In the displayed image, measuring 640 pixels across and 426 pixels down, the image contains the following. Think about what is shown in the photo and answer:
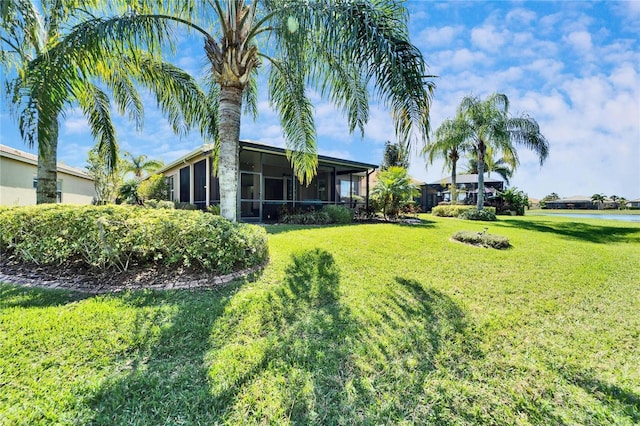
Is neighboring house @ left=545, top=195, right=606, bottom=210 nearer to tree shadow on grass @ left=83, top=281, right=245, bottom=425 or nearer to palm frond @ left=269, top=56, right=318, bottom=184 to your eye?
palm frond @ left=269, top=56, right=318, bottom=184

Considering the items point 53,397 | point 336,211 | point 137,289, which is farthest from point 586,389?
point 336,211

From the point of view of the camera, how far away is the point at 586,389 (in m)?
2.53

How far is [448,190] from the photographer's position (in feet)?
103

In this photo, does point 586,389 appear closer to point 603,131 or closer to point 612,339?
point 612,339

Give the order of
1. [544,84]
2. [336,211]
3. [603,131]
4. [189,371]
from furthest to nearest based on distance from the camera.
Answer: [603,131] → [336,211] → [544,84] → [189,371]

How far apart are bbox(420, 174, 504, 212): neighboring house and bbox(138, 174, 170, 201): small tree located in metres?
25.7

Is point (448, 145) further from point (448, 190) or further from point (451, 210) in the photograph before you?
point (448, 190)

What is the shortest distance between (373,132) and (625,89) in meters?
11.3

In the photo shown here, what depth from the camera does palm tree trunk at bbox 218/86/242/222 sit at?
5.80 metres

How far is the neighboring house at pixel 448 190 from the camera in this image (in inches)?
1234

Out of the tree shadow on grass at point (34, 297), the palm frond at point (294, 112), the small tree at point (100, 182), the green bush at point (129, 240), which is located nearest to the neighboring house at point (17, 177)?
Answer: the small tree at point (100, 182)

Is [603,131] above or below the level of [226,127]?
above

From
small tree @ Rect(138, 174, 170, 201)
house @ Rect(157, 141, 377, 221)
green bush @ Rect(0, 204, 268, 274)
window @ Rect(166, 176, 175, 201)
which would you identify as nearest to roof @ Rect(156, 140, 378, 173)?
house @ Rect(157, 141, 377, 221)

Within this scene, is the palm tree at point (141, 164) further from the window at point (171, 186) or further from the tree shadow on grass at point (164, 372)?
A: the tree shadow on grass at point (164, 372)
